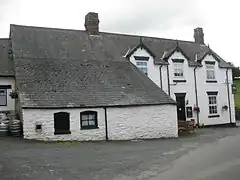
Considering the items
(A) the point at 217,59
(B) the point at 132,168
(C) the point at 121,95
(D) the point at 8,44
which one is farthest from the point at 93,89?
(A) the point at 217,59

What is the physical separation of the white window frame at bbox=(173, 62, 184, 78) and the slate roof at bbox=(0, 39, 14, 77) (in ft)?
47.2

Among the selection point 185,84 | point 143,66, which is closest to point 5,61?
point 143,66

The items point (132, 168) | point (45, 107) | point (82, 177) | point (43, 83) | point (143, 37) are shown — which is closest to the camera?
point (82, 177)

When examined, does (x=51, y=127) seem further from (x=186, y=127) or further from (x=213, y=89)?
(x=213, y=89)

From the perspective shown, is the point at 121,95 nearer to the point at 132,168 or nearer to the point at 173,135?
the point at 173,135

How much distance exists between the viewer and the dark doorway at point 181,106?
3127cm

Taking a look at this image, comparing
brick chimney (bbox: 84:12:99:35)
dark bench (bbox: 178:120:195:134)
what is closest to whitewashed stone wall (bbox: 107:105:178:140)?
dark bench (bbox: 178:120:195:134)

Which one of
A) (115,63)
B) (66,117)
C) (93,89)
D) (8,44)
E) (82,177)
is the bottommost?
(82,177)

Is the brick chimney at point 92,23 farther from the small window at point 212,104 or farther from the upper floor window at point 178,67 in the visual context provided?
the small window at point 212,104

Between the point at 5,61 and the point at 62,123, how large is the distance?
768cm

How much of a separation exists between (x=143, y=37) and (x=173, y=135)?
1305 cm

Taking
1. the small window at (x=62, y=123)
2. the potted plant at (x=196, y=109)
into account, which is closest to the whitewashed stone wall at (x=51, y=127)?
the small window at (x=62, y=123)

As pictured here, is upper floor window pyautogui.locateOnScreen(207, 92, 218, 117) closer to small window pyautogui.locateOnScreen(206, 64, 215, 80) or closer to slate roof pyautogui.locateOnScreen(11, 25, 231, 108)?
small window pyautogui.locateOnScreen(206, 64, 215, 80)

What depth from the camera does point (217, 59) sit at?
3459 centimetres
